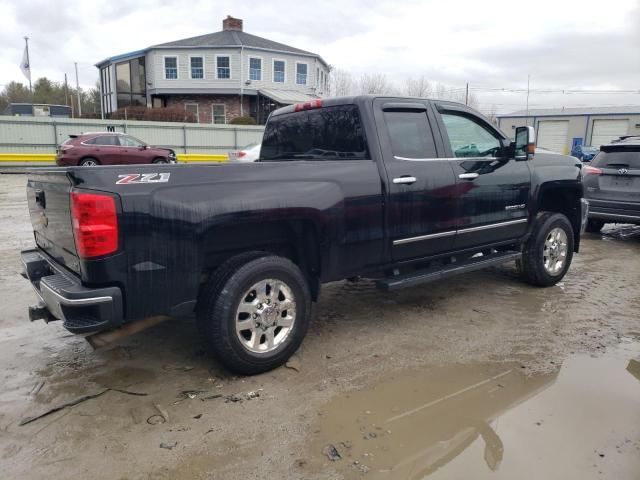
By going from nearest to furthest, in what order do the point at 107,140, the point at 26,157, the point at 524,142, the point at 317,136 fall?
the point at 317,136 → the point at 524,142 → the point at 107,140 → the point at 26,157

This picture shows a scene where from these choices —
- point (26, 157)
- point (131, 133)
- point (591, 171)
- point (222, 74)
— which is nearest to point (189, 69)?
point (222, 74)

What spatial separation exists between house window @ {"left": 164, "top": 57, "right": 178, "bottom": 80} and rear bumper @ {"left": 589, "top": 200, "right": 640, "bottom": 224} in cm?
3041

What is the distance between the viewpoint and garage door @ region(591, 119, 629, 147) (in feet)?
149

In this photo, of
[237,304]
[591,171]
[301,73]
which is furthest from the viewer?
[301,73]

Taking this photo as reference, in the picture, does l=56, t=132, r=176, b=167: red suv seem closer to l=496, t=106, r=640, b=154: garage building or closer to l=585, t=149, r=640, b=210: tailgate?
l=585, t=149, r=640, b=210: tailgate

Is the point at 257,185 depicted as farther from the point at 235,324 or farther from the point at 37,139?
the point at 37,139

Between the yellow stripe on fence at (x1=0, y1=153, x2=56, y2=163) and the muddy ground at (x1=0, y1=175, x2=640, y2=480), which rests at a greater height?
the yellow stripe on fence at (x1=0, y1=153, x2=56, y2=163)

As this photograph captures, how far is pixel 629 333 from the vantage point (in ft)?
14.4

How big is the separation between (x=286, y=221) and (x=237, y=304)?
737 millimetres

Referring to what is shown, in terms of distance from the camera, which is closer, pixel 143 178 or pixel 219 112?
pixel 143 178

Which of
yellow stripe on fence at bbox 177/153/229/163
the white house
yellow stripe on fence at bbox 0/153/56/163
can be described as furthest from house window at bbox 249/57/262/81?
yellow stripe on fence at bbox 0/153/56/163

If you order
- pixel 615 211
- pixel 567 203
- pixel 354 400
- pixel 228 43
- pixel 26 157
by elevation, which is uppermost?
pixel 228 43

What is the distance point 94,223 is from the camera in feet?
9.42

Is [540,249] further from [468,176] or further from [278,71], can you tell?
[278,71]
